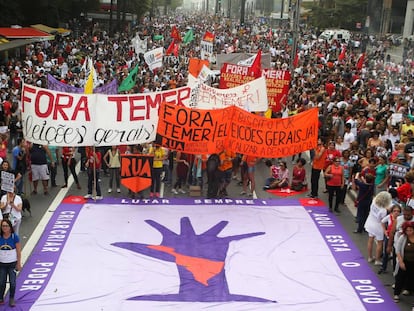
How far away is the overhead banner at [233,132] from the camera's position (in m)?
13.3

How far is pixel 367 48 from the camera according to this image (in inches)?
1593

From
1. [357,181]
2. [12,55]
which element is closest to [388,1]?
[12,55]

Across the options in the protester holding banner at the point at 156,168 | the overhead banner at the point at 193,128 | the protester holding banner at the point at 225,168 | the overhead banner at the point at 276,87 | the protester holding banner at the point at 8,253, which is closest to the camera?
the protester holding banner at the point at 8,253

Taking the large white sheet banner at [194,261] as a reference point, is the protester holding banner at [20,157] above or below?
above

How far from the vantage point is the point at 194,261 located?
10.6m

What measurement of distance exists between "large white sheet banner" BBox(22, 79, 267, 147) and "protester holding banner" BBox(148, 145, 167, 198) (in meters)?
0.45

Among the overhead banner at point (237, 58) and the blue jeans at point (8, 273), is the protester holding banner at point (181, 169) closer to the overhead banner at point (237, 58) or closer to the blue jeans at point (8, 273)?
the blue jeans at point (8, 273)

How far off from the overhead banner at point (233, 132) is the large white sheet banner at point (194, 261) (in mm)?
1291

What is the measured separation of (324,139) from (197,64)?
7570 millimetres

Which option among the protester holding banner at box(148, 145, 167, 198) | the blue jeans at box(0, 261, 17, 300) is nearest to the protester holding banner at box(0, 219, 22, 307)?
the blue jeans at box(0, 261, 17, 300)

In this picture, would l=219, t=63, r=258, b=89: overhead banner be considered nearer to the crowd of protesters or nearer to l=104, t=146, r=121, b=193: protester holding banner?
the crowd of protesters

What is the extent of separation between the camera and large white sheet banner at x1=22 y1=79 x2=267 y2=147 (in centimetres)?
1287

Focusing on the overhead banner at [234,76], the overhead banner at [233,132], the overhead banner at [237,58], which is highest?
the overhead banner at [237,58]

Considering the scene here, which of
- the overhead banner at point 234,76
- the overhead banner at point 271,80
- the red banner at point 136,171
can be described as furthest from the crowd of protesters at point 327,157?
the overhead banner at point 234,76
